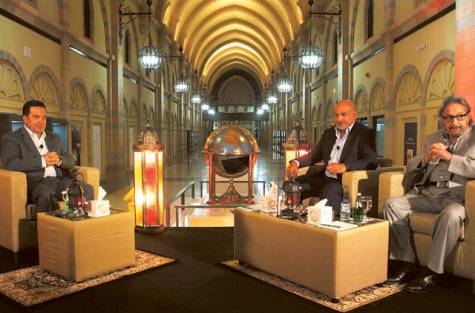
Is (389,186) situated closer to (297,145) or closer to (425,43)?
(297,145)

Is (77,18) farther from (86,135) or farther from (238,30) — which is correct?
(238,30)

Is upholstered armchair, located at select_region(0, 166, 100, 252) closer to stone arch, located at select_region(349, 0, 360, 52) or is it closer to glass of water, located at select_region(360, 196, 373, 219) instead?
glass of water, located at select_region(360, 196, 373, 219)

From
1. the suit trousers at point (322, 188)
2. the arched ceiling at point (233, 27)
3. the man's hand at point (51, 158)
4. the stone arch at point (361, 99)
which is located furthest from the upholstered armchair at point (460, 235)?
the arched ceiling at point (233, 27)

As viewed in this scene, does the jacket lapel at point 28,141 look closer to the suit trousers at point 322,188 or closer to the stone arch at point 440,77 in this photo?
the suit trousers at point 322,188

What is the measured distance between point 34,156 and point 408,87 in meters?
7.66

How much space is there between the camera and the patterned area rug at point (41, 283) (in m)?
3.18

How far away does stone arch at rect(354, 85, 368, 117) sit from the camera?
11.9 metres

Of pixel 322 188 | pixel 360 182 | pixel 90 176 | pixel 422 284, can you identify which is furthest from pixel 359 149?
pixel 90 176

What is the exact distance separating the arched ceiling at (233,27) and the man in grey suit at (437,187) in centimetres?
1619

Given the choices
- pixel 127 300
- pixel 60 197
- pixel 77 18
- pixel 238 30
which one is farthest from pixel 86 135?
pixel 238 30

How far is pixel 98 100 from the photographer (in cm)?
1234

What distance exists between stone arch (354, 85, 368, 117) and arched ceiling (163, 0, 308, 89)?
24.5 ft

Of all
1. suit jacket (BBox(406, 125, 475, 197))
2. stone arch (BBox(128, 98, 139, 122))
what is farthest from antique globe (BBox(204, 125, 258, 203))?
stone arch (BBox(128, 98, 139, 122))

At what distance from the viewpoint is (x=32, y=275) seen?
3.64 metres
